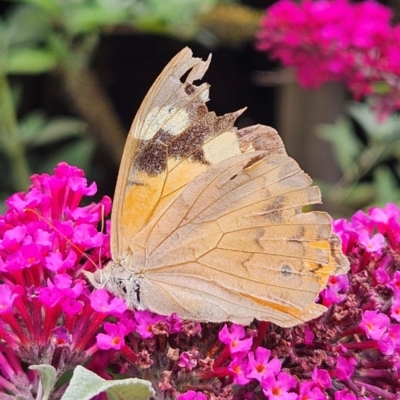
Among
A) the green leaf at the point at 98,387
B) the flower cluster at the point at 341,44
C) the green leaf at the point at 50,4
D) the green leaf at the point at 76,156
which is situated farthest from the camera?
the green leaf at the point at 76,156

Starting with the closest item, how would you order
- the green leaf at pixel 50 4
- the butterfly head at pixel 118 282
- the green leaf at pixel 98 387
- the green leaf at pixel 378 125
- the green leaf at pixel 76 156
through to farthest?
the green leaf at pixel 98 387
the butterfly head at pixel 118 282
the green leaf at pixel 50 4
the green leaf at pixel 378 125
the green leaf at pixel 76 156

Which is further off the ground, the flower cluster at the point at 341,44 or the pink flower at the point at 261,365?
the flower cluster at the point at 341,44

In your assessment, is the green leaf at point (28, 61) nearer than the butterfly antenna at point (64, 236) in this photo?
No

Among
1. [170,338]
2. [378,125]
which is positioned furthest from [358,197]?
[170,338]

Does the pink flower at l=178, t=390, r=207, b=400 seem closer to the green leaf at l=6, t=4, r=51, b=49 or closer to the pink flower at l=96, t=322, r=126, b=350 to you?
the pink flower at l=96, t=322, r=126, b=350

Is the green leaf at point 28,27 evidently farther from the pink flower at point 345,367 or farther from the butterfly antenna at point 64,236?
the pink flower at point 345,367

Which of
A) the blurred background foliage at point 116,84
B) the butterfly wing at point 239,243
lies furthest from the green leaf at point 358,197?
the butterfly wing at point 239,243

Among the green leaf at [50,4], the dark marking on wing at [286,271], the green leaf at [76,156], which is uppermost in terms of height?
the green leaf at [50,4]

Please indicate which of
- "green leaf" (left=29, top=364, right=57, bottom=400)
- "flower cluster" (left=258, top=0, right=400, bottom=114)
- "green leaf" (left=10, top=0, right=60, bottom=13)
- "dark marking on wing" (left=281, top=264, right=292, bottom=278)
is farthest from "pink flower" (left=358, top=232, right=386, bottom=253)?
"green leaf" (left=10, top=0, right=60, bottom=13)
